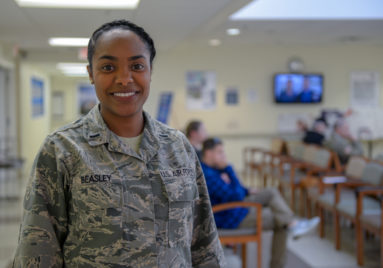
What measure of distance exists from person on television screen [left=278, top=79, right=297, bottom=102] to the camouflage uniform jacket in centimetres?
907

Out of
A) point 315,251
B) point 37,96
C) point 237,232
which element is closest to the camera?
point 237,232

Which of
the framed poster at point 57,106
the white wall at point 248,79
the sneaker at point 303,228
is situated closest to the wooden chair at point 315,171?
the sneaker at point 303,228

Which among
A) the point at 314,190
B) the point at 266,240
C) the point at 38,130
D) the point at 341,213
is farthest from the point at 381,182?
the point at 38,130

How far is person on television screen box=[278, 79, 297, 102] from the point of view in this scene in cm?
1013

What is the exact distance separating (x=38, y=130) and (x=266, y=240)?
894 centimetres

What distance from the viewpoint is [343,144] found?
23.7 ft

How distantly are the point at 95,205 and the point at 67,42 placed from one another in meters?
6.80

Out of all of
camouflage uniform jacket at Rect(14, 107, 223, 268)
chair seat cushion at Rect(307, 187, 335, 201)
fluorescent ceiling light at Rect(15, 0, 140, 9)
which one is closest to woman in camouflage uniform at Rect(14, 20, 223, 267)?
camouflage uniform jacket at Rect(14, 107, 223, 268)

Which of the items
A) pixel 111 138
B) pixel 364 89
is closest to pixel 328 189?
pixel 111 138

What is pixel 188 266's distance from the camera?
1362 mm

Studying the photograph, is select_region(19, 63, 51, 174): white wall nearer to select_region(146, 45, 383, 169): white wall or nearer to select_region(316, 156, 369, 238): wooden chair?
select_region(146, 45, 383, 169): white wall

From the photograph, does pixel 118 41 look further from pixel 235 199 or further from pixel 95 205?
pixel 235 199

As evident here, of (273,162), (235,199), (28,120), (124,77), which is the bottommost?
(273,162)

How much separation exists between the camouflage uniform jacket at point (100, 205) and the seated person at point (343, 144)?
20.5 ft
